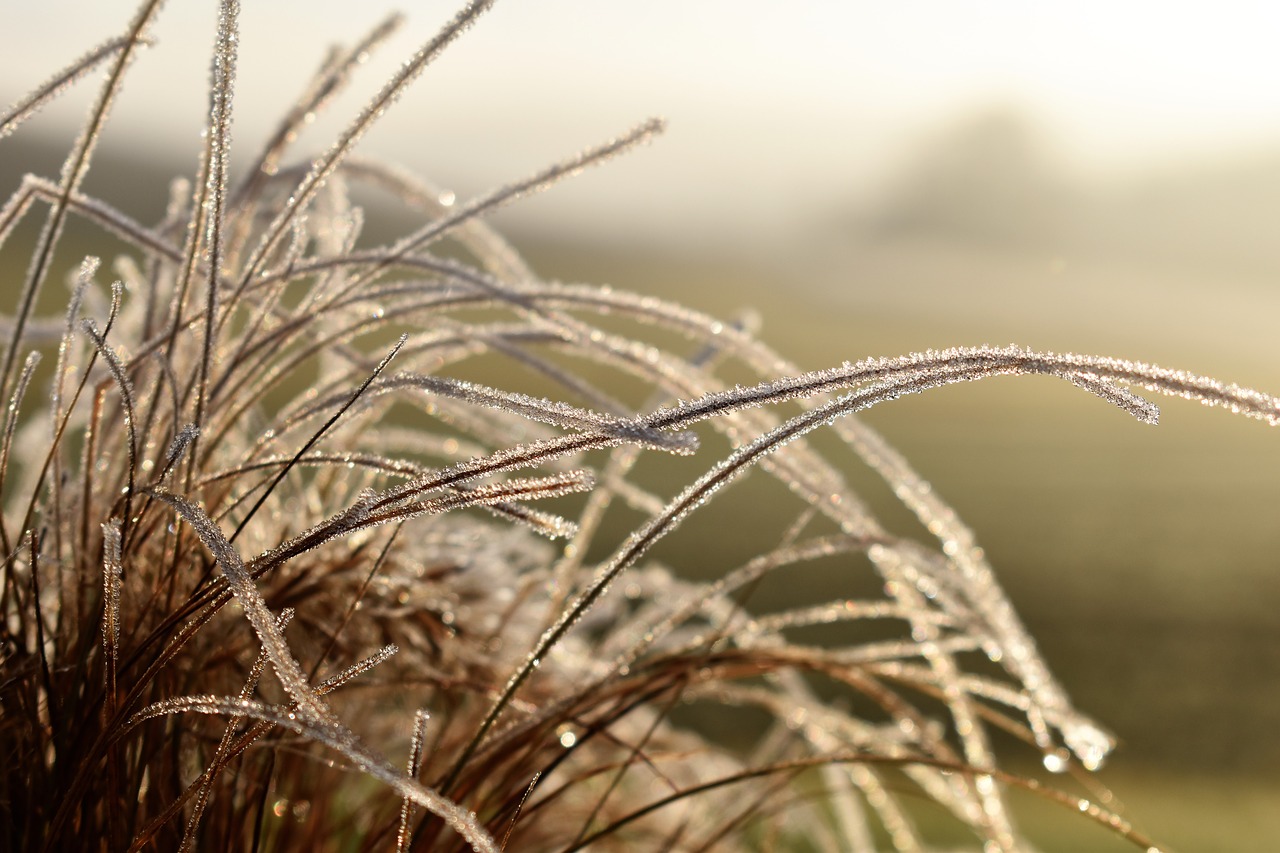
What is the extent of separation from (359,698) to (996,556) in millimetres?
5247

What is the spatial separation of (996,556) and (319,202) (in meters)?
5.17

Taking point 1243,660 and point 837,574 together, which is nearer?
point 1243,660

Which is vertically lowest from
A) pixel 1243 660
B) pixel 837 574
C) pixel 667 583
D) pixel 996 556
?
pixel 667 583

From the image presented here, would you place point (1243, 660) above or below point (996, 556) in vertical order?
below

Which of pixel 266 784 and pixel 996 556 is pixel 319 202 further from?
pixel 996 556

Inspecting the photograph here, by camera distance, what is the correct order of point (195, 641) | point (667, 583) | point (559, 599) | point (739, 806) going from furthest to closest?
point (739, 806)
point (667, 583)
point (559, 599)
point (195, 641)

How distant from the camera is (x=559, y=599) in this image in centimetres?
97

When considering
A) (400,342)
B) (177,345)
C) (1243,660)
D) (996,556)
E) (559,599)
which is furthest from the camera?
(996,556)

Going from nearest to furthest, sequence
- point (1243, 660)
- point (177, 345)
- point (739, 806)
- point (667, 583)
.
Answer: point (177, 345)
point (667, 583)
point (739, 806)
point (1243, 660)

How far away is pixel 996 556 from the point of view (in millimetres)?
5820

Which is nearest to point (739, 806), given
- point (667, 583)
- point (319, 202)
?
point (667, 583)

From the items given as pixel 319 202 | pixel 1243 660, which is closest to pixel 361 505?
pixel 319 202

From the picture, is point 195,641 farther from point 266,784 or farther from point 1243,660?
point 1243,660

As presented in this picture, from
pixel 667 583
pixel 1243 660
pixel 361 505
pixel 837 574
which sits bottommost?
pixel 361 505
